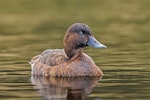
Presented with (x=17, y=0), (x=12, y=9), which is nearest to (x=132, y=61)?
A: (x=12, y=9)

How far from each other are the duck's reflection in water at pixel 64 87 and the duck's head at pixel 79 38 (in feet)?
3.32

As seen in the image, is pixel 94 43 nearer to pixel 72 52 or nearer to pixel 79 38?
pixel 79 38

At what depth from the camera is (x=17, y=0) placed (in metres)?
42.7

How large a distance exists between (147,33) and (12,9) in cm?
1398

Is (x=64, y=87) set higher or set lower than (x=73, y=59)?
lower

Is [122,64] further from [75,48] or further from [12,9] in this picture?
[12,9]

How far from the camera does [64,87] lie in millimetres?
16172

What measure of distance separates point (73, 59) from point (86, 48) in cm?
510

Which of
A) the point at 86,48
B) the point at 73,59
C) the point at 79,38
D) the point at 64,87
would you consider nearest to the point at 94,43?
the point at 79,38

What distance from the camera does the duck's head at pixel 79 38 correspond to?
712 inches

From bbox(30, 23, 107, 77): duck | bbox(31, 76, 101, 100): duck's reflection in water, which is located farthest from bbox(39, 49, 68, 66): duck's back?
bbox(31, 76, 101, 100): duck's reflection in water

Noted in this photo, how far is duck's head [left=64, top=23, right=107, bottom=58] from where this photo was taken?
712 inches

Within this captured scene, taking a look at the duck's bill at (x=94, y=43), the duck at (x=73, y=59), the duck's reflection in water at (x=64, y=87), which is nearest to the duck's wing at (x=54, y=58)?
the duck at (x=73, y=59)

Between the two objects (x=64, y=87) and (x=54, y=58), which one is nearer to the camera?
(x=64, y=87)
